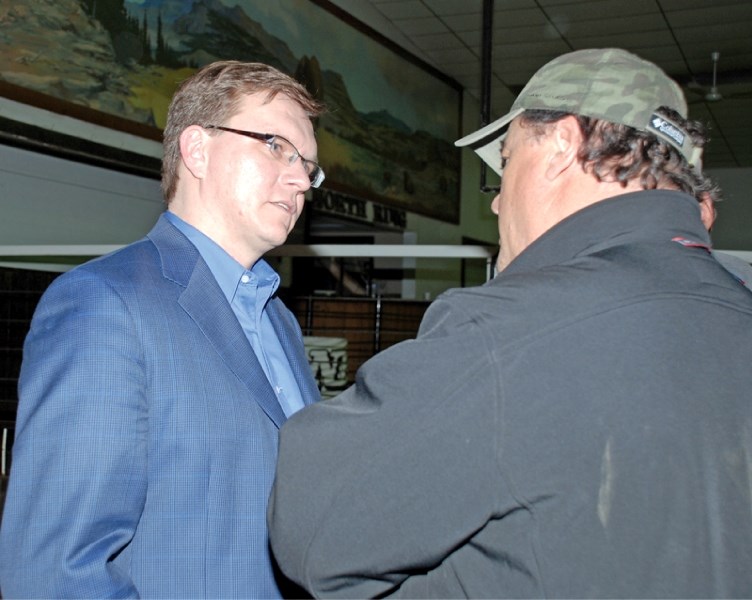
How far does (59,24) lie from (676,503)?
4539 mm

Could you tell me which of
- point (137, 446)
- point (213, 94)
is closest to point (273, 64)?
point (213, 94)

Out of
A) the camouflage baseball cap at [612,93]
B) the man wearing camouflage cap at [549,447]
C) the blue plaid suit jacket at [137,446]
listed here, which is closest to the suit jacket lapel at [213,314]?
the blue plaid suit jacket at [137,446]

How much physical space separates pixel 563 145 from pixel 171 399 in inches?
28.5

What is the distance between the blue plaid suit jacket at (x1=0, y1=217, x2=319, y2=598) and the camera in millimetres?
1145

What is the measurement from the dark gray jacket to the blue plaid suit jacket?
16.2 inches

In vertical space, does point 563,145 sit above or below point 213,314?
above

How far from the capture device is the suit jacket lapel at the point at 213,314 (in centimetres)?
134

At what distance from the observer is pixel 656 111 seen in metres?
1.00

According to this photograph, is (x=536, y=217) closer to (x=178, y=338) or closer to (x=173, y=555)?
(x=178, y=338)

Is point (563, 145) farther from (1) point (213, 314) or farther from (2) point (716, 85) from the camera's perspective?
(2) point (716, 85)

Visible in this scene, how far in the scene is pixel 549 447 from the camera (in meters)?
0.79

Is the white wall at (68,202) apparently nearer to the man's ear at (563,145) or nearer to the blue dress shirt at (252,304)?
the blue dress shirt at (252,304)

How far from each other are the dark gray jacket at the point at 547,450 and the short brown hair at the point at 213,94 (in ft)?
2.75

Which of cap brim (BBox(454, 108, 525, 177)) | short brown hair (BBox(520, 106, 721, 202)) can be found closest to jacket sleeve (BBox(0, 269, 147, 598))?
cap brim (BBox(454, 108, 525, 177))
